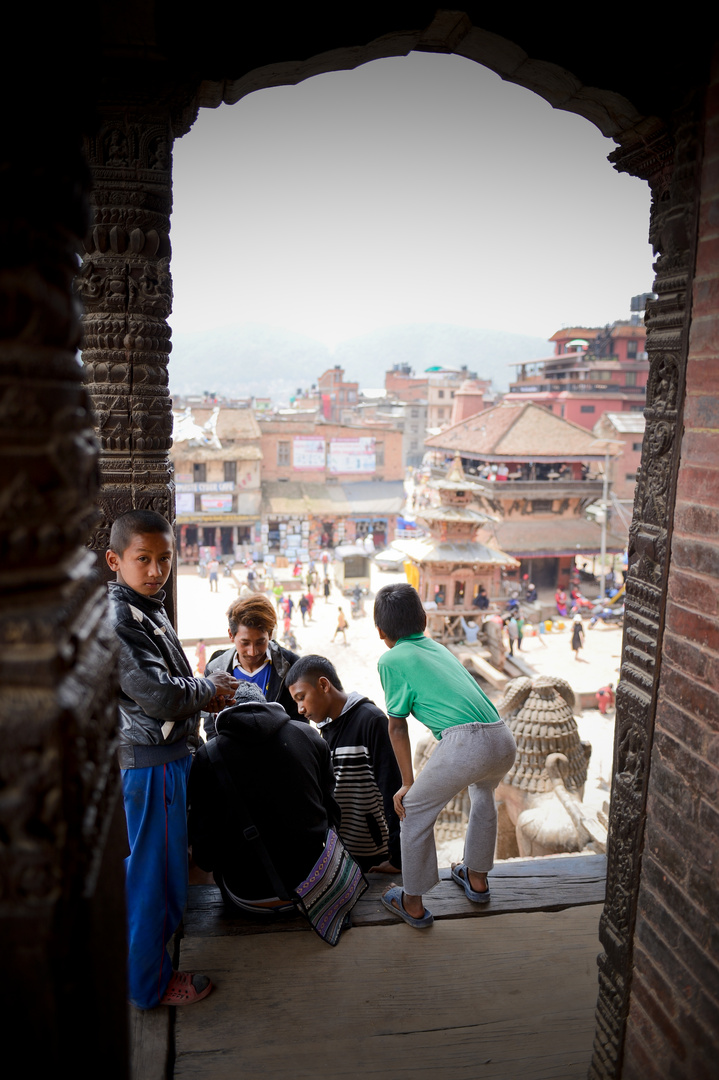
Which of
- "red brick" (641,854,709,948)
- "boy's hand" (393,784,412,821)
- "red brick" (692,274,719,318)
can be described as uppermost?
"red brick" (692,274,719,318)

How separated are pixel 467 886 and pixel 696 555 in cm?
191

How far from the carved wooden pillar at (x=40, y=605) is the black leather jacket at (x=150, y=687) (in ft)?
4.76

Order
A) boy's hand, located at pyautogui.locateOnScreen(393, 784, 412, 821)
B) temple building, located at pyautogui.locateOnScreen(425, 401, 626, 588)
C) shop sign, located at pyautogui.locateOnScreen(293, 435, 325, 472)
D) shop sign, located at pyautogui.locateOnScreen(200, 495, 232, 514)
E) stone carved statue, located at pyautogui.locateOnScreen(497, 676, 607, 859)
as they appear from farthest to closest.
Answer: shop sign, located at pyautogui.locateOnScreen(293, 435, 325, 472)
shop sign, located at pyautogui.locateOnScreen(200, 495, 232, 514)
temple building, located at pyautogui.locateOnScreen(425, 401, 626, 588)
stone carved statue, located at pyautogui.locateOnScreen(497, 676, 607, 859)
boy's hand, located at pyautogui.locateOnScreen(393, 784, 412, 821)

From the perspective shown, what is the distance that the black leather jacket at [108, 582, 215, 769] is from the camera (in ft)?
7.06

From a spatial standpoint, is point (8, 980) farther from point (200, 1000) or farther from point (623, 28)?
point (623, 28)

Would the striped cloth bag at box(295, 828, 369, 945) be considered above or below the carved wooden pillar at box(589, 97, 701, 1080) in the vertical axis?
below

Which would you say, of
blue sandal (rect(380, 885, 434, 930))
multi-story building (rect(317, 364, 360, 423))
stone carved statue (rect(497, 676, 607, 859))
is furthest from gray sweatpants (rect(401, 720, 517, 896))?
multi-story building (rect(317, 364, 360, 423))

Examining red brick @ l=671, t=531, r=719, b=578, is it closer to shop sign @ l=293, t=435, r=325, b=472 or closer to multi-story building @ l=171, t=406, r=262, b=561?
multi-story building @ l=171, t=406, r=262, b=561

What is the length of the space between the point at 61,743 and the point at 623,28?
246cm

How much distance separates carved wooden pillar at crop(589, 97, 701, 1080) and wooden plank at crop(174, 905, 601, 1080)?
297mm

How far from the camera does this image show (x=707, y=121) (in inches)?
66.1

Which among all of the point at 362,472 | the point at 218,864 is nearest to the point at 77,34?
the point at 218,864

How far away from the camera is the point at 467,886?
2896mm

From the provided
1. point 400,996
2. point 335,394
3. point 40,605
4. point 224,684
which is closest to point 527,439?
point 335,394
